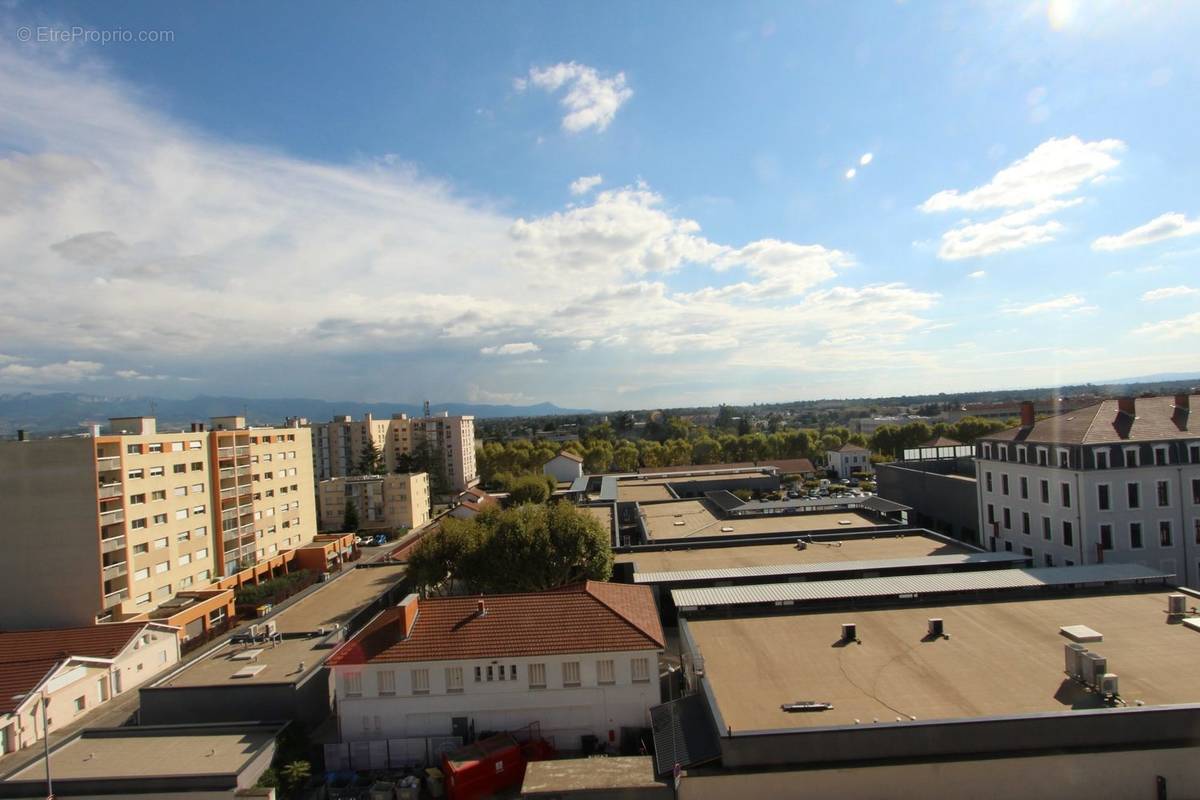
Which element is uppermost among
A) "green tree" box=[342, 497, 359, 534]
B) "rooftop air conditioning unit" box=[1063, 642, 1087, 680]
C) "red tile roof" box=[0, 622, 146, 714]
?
"rooftop air conditioning unit" box=[1063, 642, 1087, 680]

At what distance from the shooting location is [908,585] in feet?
77.8

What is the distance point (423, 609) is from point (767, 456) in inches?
3377

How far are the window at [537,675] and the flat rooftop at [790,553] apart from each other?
1212 centimetres

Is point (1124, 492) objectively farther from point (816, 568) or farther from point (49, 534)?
point (49, 534)

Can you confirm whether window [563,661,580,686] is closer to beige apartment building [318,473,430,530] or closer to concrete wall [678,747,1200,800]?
concrete wall [678,747,1200,800]

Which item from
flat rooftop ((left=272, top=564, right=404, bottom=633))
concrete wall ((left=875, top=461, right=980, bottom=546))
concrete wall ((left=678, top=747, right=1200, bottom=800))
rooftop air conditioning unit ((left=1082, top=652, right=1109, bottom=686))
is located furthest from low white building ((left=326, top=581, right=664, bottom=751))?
concrete wall ((left=875, top=461, right=980, bottom=546))

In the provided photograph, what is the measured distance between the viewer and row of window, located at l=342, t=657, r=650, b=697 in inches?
736

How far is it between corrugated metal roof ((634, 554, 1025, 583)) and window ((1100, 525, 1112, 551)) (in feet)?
18.2

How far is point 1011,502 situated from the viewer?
115 feet

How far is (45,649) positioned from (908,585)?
118 ft

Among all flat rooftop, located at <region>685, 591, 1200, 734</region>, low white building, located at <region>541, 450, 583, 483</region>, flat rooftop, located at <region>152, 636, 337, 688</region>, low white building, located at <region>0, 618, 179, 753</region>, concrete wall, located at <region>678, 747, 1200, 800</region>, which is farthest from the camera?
low white building, located at <region>541, 450, 583, 483</region>

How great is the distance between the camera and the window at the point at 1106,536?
30.0m

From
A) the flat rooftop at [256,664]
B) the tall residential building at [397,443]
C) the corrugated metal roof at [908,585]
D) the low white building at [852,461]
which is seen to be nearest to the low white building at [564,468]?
the tall residential building at [397,443]

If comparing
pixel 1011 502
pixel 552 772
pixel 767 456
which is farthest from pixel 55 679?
pixel 767 456
